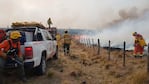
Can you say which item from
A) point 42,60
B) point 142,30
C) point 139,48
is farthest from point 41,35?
point 142,30

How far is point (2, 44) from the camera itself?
12.0m

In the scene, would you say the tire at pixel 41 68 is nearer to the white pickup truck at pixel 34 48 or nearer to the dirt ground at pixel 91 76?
the white pickup truck at pixel 34 48

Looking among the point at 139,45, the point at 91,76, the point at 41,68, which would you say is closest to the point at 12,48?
the point at 41,68

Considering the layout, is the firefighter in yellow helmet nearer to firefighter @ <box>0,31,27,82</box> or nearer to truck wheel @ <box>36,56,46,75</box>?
truck wheel @ <box>36,56,46,75</box>

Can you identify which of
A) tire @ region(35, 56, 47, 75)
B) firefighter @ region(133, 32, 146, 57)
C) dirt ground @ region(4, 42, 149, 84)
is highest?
firefighter @ region(133, 32, 146, 57)

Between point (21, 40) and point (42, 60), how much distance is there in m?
1.65

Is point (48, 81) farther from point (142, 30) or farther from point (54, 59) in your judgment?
point (142, 30)

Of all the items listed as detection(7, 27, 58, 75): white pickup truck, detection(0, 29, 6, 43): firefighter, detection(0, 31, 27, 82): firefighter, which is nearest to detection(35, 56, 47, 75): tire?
detection(7, 27, 58, 75): white pickup truck

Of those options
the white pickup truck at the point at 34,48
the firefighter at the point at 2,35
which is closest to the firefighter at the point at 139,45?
the white pickup truck at the point at 34,48

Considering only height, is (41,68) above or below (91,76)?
above

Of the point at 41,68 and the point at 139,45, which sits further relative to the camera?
the point at 139,45

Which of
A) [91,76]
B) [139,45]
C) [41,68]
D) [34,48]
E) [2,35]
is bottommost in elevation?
[91,76]

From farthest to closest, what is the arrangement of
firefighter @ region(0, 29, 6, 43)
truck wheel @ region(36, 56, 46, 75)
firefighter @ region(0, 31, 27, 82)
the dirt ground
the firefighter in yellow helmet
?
the firefighter in yellow helmet, truck wheel @ region(36, 56, 46, 75), the dirt ground, firefighter @ region(0, 29, 6, 43), firefighter @ region(0, 31, 27, 82)

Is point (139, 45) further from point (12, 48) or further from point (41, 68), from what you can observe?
point (12, 48)
